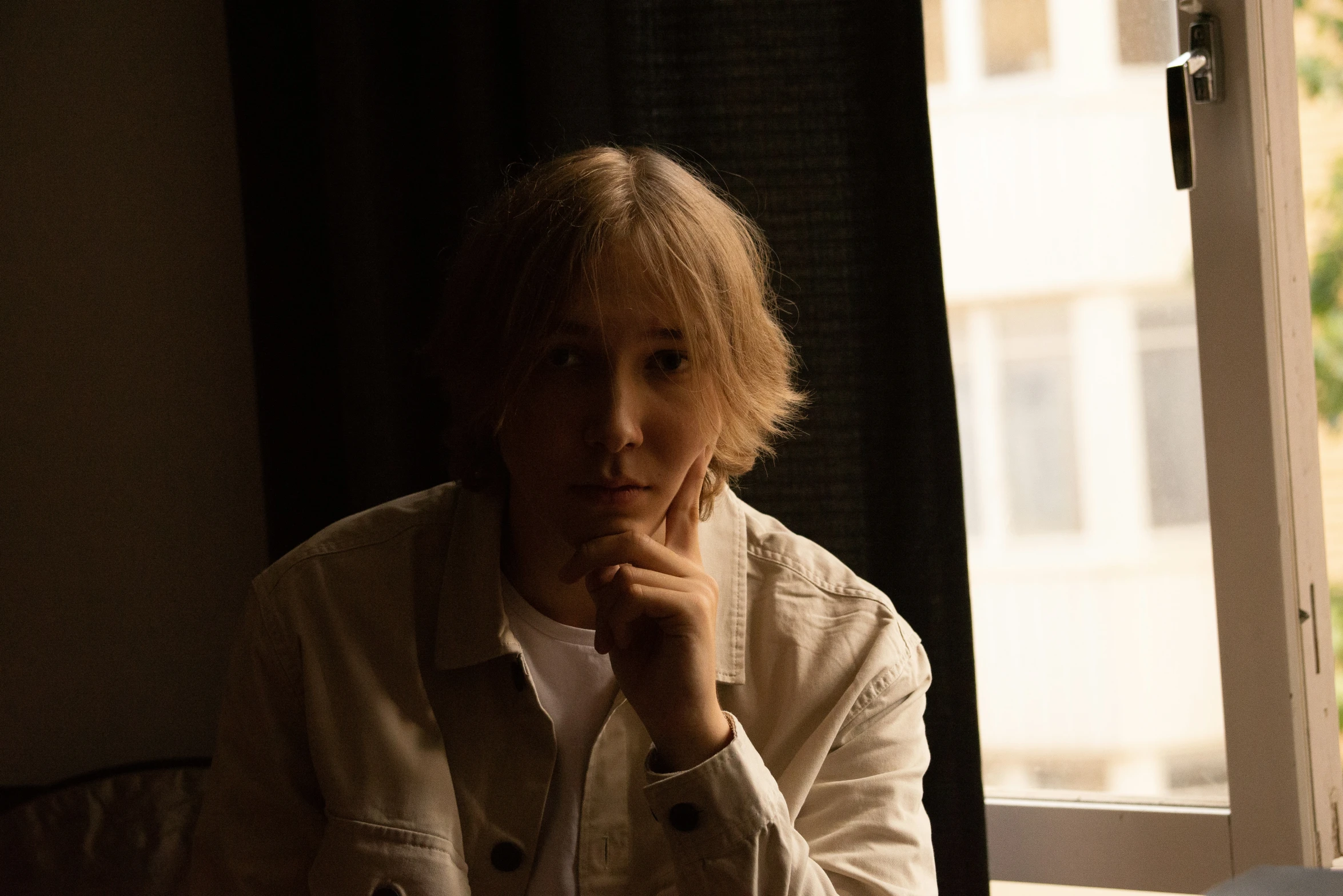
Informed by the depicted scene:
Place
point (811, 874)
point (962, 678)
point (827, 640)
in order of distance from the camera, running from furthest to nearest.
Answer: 1. point (962, 678)
2. point (827, 640)
3. point (811, 874)

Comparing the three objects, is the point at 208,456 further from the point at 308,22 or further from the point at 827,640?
the point at 827,640

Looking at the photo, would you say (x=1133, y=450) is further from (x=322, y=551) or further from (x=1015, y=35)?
(x=322, y=551)

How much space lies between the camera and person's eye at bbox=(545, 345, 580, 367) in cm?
107

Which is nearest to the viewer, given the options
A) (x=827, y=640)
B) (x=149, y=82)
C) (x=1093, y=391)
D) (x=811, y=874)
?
(x=811, y=874)

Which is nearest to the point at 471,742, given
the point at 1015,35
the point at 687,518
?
the point at 687,518

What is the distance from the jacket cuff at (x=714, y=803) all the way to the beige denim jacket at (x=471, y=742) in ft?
0.04

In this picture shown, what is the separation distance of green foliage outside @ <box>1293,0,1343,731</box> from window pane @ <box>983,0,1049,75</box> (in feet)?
0.99

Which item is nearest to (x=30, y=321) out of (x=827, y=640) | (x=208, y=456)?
(x=208, y=456)

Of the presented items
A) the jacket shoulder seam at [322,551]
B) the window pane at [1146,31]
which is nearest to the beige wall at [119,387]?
the jacket shoulder seam at [322,551]

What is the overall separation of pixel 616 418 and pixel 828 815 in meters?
0.43

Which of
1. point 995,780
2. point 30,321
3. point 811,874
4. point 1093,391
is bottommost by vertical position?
point 995,780

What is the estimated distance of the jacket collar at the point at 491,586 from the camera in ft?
3.73

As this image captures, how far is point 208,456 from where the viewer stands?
182 cm

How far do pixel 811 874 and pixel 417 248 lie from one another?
3.35 ft
